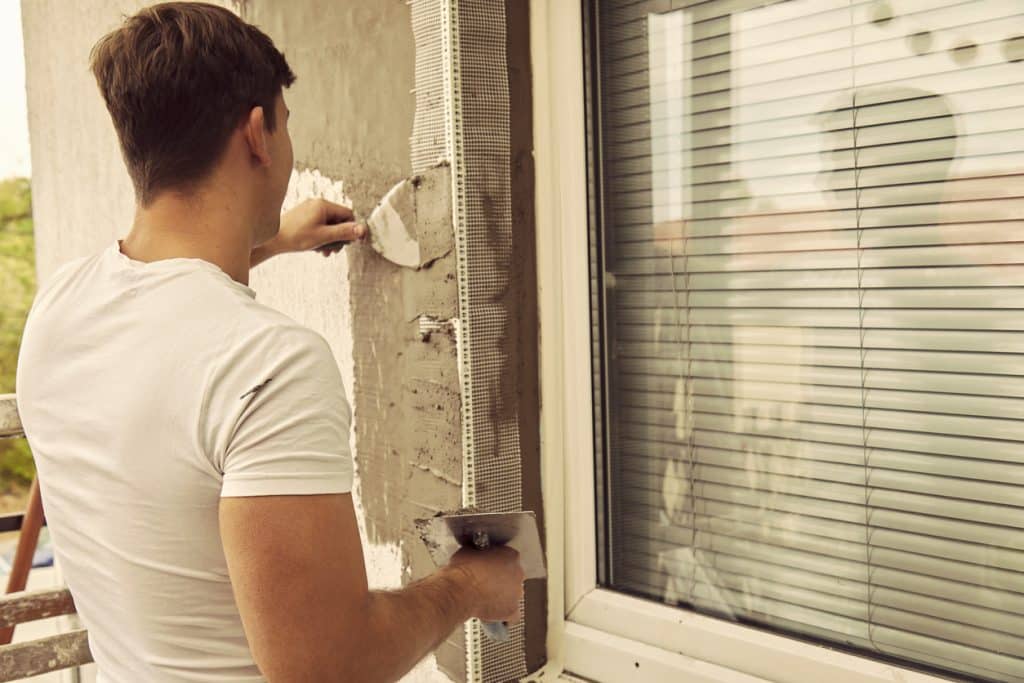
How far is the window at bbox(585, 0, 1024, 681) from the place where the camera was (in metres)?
1.34

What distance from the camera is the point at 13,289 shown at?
12258mm

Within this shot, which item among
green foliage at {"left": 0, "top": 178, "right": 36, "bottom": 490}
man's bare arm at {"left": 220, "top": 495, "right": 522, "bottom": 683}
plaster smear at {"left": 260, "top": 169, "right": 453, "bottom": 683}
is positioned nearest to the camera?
man's bare arm at {"left": 220, "top": 495, "right": 522, "bottom": 683}

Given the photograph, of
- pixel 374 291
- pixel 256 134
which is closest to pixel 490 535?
pixel 256 134

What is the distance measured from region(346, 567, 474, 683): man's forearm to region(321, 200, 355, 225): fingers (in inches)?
34.3

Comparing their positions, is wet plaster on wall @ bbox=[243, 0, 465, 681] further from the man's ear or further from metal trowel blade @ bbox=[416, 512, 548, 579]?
the man's ear

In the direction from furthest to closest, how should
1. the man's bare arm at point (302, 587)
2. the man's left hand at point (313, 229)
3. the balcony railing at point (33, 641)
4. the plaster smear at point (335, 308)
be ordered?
the plaster smear at point (335, 308), the man's left hand at point (313, 229), the balcony railing at point (33, 641), the man's bare arm at point (302, 587)

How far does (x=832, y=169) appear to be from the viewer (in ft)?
4.89

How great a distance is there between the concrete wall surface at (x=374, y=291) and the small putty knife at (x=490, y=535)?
1.18 ft

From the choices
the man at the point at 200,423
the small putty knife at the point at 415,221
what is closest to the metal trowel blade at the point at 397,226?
the small putty knife at the point at 415,221

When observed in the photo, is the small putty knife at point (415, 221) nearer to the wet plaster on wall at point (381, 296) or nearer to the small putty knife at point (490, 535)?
the wet plaster on wall at point (381, 296)

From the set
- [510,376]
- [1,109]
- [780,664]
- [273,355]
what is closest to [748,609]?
[780,664]

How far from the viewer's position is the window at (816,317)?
134 cm

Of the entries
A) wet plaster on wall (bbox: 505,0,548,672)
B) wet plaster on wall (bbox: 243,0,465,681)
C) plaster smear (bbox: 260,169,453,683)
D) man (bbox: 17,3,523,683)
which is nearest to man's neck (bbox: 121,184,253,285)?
man (bbox: 17,3,523,683)

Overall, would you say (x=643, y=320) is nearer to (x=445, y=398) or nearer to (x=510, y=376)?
(x=510, y=376)
